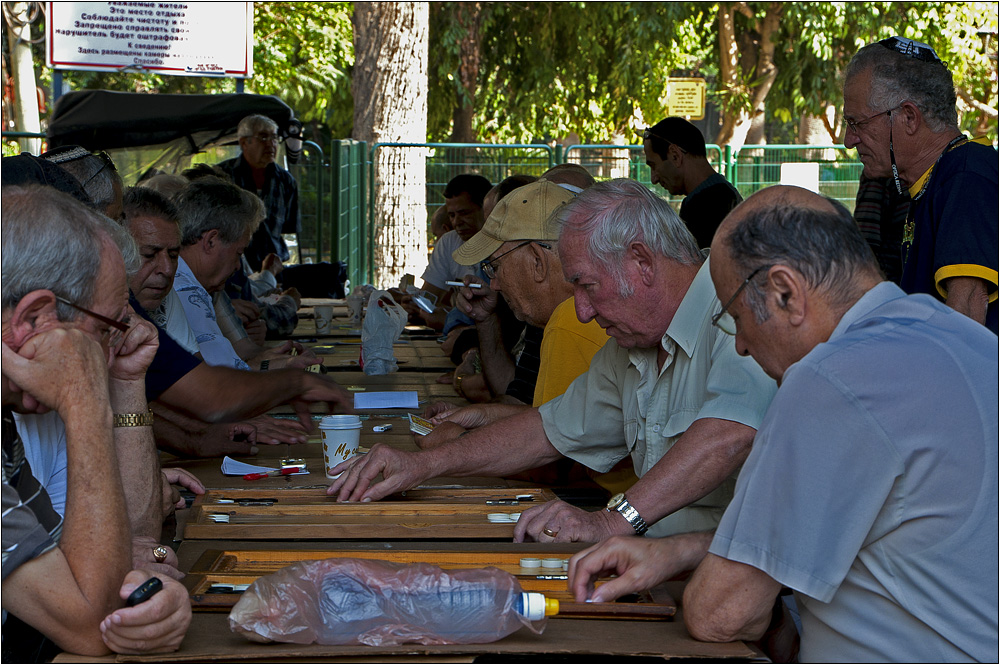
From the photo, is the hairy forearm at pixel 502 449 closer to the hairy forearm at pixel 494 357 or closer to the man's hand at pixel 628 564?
the man's hand at pixel 628 564

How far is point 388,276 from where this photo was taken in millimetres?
12242

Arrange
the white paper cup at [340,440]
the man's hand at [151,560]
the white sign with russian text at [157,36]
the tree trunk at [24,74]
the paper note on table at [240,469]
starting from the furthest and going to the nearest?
the tree trunk at [24,74] < the white sign with russian text at [157,36] < the paper note on table at [240,469] < the white paper cup at [340,440] < the man's hand at [151,560]

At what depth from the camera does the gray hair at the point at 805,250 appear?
1671 mm

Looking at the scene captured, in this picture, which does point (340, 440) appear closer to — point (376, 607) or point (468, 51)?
point (376, 607)

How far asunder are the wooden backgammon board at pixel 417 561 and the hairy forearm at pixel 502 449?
0.67 m

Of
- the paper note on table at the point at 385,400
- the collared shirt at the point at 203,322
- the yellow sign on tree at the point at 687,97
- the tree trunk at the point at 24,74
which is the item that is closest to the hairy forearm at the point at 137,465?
the paper note on table at the point at 385,400

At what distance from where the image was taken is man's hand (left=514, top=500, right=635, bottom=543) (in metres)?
2.19

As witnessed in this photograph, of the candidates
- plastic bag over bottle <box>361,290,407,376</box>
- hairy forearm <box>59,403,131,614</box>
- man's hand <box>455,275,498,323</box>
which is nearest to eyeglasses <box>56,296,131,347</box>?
hairy forearm <box>59,403,131,614</box>

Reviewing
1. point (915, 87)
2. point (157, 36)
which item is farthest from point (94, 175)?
point (157, 36)

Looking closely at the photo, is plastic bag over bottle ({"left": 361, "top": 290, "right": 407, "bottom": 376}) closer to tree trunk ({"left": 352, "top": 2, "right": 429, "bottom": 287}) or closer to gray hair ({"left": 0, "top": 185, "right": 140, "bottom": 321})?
gray hair ({"left": 0, "top": 185, "right": 140, "bottom": 321})

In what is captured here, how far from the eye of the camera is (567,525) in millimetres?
2203

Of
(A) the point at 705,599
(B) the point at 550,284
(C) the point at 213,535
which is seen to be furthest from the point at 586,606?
(B) the point at 550,284

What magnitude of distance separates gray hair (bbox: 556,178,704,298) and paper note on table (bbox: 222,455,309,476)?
39.6 inches

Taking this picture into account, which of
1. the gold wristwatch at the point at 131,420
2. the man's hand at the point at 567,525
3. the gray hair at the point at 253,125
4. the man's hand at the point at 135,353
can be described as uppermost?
the gray hair at the point at 253,125
